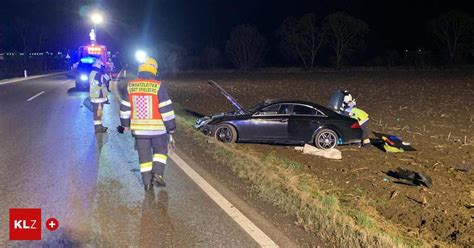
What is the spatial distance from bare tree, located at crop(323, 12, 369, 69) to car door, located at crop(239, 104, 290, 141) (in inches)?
1968

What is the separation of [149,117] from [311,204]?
95.2 inches

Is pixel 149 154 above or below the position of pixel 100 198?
above

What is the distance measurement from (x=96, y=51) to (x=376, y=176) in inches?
942

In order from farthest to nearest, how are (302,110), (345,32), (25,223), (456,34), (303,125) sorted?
(345,32) → (456,34) → (302,110) → (303,125) → (25,223)

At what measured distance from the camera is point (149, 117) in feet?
21.5

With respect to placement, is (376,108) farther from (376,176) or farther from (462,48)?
(462,48)

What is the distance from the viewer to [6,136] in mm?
10750

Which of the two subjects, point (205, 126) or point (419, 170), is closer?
point (419, 170)

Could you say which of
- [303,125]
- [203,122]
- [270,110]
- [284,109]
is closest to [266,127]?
[270,110]

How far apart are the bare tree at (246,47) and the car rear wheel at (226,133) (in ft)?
173

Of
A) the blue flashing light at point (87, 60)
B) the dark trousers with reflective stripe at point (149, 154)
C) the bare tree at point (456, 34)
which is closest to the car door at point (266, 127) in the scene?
the dark trousers with reflective stripe at point (149, 154)

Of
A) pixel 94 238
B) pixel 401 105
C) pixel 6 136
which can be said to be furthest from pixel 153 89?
pixel 401 105

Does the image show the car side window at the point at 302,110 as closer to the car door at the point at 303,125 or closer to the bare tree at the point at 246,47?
the car door at the point at 303,125

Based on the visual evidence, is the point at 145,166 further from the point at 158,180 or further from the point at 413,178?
the point at 413,178
